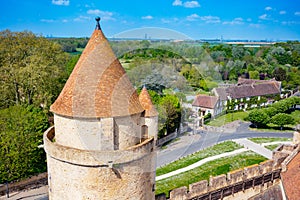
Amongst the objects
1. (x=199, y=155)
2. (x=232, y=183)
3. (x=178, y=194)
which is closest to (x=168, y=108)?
(x=199, y=155)

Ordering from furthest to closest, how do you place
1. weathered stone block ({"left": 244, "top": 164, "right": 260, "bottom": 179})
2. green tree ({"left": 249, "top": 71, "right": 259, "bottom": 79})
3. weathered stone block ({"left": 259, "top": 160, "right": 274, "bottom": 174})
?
green tree ({"left": 249, "top": 71, "right": 259, "bottom": 79}) < weathered stone block ({"left": 259, "top": 160, "right": 274, "bottom": 174}) < weathered stone block ({"left": 244, "top": 164, "right": 260, "bottom": 179})


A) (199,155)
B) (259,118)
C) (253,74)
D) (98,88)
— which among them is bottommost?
(199,155)

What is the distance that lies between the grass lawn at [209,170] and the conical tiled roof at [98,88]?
17.9m

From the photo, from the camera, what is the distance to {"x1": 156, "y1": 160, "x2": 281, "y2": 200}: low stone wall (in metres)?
16.1

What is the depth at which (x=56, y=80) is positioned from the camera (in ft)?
112

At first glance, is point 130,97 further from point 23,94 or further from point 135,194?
point 23,94

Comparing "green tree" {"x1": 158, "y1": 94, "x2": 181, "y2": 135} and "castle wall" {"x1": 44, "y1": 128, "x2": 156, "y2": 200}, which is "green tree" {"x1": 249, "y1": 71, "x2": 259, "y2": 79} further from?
"castle wall" {"x1": 44, "y1": 128, "x2": 156, "y2": 200}

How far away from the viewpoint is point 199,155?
34.6 meters

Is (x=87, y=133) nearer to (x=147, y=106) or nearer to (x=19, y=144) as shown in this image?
(x=147, y=106)

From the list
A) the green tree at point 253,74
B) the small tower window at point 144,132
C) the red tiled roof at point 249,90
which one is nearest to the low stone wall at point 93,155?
the small tower window at point 144,132

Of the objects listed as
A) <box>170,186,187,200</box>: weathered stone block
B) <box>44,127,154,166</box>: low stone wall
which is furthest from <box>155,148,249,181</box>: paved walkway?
<box>44,127,154,166</box>: low stone wall

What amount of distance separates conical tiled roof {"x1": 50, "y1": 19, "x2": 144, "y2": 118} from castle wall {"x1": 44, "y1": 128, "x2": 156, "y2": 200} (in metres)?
1.25

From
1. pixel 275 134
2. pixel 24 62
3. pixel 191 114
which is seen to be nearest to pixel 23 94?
pixel 24 62

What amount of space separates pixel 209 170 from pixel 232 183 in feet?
41.1
